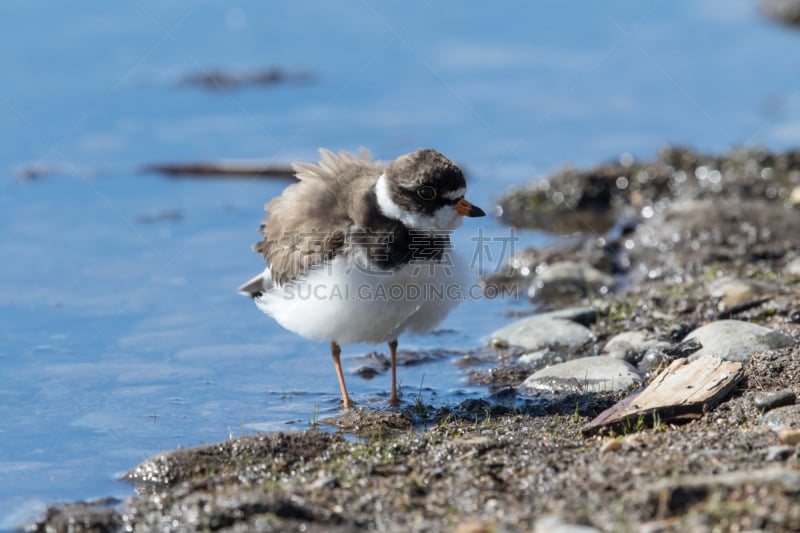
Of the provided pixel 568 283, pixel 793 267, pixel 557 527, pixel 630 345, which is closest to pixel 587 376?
pixel 630 345

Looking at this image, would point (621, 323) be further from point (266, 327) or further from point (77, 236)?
point (77, 236)

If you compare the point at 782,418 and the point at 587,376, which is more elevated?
the point at 587,376

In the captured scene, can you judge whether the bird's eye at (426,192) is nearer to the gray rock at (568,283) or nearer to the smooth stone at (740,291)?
the smooth stone at (740,291)

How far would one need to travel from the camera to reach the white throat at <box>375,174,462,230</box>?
21.1 ft

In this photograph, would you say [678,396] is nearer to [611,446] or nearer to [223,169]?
[611,446]

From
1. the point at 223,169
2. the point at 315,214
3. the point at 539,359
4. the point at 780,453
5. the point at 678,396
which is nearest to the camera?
the point at 780,453

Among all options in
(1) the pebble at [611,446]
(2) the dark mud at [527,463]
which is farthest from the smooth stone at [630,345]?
(1) the pebble at [611,446]

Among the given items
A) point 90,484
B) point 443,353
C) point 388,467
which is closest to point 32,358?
point 90,484

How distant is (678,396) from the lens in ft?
19.5

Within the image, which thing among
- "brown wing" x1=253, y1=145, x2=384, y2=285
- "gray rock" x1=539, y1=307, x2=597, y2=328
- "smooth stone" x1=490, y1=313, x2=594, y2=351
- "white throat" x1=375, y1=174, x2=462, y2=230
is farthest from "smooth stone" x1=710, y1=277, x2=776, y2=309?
"brown wing" x1=253, y1=145, x2=384, y2=285

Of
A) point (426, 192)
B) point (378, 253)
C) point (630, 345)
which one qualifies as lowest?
point (630, 345)

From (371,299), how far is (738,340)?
8.26ft

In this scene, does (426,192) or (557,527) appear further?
(426,192)

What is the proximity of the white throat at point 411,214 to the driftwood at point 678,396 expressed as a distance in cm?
157
